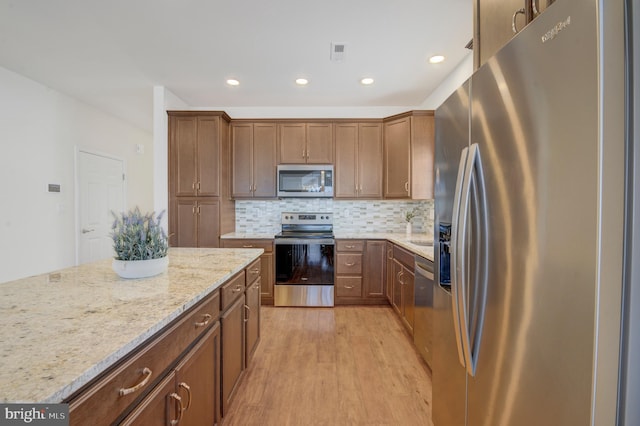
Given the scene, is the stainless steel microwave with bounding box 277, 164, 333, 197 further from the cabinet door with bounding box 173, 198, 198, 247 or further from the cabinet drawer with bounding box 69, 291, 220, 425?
the cabinet drawer with bounding box 69, 291, 220, 425

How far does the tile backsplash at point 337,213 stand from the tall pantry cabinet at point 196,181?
598mm

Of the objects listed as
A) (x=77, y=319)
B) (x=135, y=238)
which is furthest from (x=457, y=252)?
(x=135, y=238)

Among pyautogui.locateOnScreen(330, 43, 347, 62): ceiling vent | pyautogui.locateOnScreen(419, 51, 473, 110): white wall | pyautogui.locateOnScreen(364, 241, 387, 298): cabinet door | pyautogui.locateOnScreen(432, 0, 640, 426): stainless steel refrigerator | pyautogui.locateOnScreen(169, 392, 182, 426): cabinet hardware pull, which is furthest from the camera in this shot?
pyautogui.locateOnScreen(364, 241, 387, 298): cabinet door

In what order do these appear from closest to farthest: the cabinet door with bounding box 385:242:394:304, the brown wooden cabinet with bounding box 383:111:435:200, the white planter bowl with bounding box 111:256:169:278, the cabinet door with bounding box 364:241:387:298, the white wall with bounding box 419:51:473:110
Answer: the white planter bowl with bounding box 111:256:169:278, the white wall with bounding box 419:51:473:110, the cabinet door with bounding box 385:242:394:304, the brown wooden cabinet with bounding box 383:111:435:200, the cabinet door with bounding box 364:241:387:298

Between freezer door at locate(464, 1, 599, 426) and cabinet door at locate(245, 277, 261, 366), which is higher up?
freezer door at locate(464, 1, 599, 426)

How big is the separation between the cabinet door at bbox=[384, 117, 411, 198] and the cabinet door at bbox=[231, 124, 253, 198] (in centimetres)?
186

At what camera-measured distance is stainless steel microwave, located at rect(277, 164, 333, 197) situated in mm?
3523

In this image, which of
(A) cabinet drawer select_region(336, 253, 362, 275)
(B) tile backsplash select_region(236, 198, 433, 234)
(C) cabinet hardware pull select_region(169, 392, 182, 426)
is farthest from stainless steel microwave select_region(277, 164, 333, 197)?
(C) cabinet hardware pull select_region(169, 392, 182, 426)

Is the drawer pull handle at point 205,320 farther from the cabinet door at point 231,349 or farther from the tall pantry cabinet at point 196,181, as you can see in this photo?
the tall pantry cabinet at point 196,181

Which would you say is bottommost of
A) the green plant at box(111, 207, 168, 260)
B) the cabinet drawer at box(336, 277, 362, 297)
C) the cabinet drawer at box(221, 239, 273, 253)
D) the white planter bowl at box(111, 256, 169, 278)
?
the cabinet drawer at box(336, 277, 362, 297)

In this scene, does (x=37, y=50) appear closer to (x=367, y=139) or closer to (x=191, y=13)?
(x=191, y=13)

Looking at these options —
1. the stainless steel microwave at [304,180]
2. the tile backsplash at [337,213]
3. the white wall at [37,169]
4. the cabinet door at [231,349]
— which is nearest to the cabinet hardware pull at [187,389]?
the cabinet door at [231,349]

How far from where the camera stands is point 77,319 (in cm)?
83

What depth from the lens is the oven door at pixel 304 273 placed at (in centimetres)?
329
